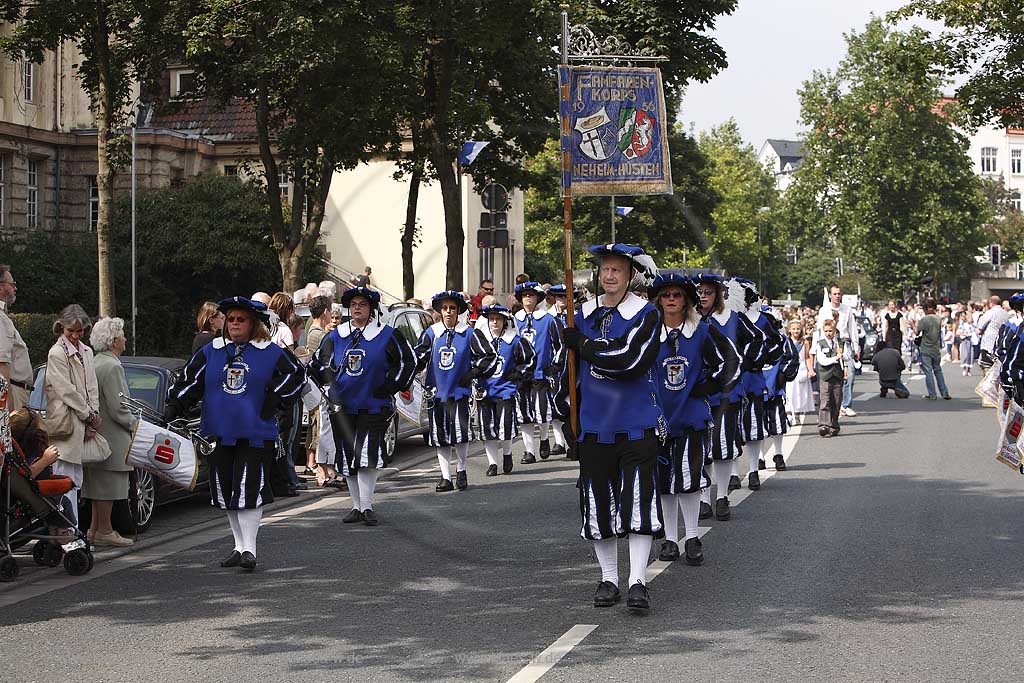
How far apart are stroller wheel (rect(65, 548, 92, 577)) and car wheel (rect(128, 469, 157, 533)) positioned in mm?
1676

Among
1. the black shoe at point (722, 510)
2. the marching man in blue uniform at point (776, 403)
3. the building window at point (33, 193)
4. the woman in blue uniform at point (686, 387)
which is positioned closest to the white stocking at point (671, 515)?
the woman in blue uniform at point (686, 387)

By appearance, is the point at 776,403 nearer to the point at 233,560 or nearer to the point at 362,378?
the point at 362,378

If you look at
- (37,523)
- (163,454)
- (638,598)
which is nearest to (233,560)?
(163,454)

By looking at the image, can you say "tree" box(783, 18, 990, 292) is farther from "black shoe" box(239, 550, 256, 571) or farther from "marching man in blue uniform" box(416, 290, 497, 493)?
"black shoe" box(239, 550, 256, 571)

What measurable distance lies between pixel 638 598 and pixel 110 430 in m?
4.49

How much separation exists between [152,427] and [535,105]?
61.7ft

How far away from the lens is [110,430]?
1031 cm

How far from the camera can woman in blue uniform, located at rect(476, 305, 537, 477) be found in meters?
15.2

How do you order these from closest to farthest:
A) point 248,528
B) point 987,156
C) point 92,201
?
1. point 248,528
2. point 92,201
3. point 987,156

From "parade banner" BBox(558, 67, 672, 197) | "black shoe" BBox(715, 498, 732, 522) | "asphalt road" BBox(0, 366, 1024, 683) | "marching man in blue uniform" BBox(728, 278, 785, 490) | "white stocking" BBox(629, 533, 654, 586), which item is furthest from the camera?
"parade banner" BBox(558, 67, 672, 197)

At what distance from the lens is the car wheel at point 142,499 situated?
1096cm

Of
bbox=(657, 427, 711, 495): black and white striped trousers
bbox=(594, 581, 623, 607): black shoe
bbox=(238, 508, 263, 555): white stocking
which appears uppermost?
bbox=(657, 427, 711, 495): black and white striped trousers

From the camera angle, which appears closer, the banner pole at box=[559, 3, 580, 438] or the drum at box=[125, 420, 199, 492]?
the banner pole at box=[559, 3, 580, 438]

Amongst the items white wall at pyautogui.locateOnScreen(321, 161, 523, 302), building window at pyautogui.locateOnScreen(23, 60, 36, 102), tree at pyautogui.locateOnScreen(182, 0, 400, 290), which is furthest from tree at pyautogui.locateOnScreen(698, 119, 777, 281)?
tree at pyautogui.locateOnScreen(182, 0, 400, 290)
